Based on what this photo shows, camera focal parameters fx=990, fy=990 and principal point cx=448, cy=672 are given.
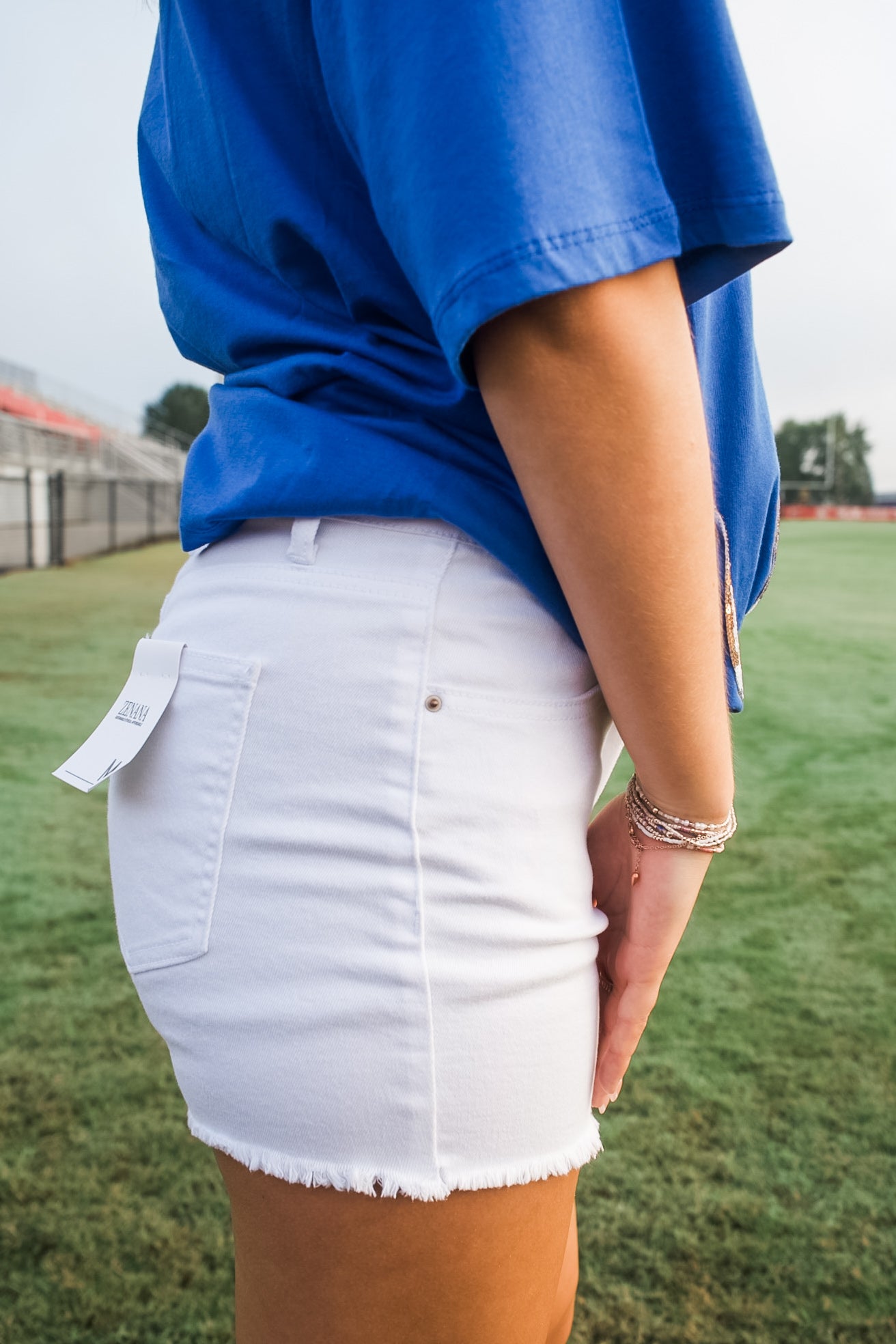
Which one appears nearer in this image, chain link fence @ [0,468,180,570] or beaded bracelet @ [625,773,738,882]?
beaded bracelet @ [625,773,738,882]

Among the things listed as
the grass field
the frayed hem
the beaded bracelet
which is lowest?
the grass field

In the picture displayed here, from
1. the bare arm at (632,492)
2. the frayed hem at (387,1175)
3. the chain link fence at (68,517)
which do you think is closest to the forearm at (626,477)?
the bare arm at (632,492)

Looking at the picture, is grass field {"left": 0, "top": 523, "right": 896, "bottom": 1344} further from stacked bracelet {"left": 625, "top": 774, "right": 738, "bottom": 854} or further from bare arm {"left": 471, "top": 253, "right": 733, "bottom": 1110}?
bare arm {"left": 471, "top": 253, "right": 733, "bottom": 1110}

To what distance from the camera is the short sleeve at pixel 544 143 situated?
1.53 feet

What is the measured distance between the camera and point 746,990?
2574mm

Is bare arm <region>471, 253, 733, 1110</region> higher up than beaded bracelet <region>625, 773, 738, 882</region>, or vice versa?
bare arm <region>471, 253, 733, 1110</region>

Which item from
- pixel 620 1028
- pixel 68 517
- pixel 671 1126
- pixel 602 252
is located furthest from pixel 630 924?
pixel 68 517

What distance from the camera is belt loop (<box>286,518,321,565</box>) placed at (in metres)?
0.63

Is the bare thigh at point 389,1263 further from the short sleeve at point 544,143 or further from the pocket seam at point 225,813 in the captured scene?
the short sleeve at point 544,143

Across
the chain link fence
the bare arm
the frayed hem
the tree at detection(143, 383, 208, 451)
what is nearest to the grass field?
the frayed hem

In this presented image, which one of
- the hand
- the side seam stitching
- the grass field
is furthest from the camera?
the grass field

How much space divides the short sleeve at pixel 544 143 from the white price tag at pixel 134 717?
294 mm

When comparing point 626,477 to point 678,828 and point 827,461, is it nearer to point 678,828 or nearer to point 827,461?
point 678,828

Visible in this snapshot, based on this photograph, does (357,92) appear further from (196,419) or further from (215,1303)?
(196,419)
